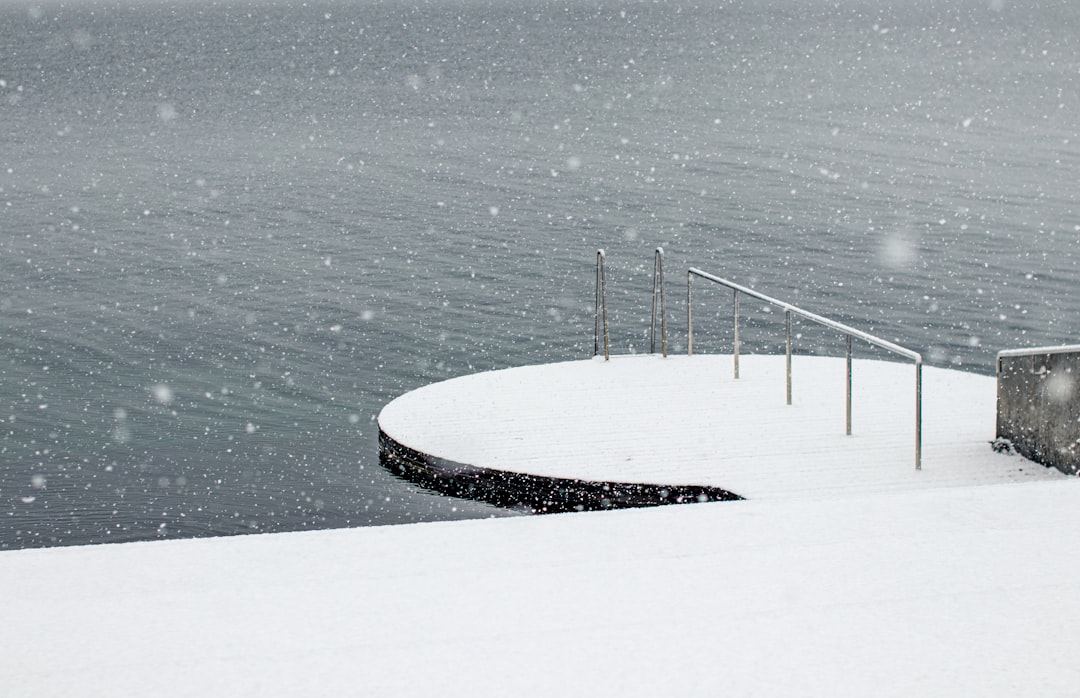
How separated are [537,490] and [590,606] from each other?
16.4 feet

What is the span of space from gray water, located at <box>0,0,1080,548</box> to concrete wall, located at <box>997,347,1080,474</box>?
3.45m

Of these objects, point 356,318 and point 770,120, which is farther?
point 770,120

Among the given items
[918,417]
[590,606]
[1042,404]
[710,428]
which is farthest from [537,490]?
[590,606]

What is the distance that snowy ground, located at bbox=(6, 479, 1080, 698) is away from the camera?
2574 mm

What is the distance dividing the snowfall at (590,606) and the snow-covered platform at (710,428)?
396cm

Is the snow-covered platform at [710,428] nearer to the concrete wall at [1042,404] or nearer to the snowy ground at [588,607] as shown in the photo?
the concrete wall at [1042,404]

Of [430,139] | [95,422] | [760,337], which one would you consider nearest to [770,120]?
[430,139]

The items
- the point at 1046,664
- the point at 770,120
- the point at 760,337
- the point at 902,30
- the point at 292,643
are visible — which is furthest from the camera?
the point at 902,30

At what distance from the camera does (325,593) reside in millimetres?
3014

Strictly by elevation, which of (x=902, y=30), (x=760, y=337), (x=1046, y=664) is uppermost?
(x=902, y=30)

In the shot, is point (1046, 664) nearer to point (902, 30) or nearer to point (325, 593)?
point (325, 593)

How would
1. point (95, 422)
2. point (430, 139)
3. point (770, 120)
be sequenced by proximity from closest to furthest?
point (95, 422) < point (430, 139) < point (770, 120)

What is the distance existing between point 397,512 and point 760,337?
893 centimetres

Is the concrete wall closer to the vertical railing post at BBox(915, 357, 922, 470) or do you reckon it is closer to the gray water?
the vertical railing post at BBox(915, 357, 922, 470)
